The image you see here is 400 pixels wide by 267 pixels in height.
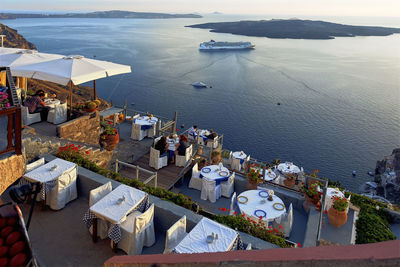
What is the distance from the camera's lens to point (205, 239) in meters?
4.10

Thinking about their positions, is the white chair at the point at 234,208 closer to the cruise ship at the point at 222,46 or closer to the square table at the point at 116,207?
the square table at the point at 116,207

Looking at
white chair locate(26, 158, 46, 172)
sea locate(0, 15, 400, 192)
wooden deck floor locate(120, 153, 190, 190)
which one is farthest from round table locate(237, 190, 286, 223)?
sea locate(0, 15, 400, 192)

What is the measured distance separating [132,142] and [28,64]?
15.2 feet

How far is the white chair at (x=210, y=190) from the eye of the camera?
888cm

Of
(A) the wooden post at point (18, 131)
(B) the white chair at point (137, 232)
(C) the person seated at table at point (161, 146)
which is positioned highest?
(A) the wooden post at point (18, 131)

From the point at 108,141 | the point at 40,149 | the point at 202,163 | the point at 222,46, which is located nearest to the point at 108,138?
the point at 108,141

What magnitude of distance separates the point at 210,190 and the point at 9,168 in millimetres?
5938

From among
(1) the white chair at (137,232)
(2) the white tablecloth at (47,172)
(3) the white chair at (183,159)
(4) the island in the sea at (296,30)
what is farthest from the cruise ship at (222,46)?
(1) the white chair at (137,232)

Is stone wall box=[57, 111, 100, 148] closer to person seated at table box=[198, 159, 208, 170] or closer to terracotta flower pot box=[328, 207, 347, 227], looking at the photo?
person seated at table box=[198, 159, 208, 170]

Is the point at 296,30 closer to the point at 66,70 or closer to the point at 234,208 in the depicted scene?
the point at 66,70

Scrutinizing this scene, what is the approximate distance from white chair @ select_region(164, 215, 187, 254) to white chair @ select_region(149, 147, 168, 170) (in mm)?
5392

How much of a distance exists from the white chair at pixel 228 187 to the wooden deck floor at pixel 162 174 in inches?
58.1

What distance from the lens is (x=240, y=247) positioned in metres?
4.26

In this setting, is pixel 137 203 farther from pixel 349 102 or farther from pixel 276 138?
pixel 349 102
